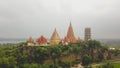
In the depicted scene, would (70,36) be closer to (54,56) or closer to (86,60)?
(86,60)

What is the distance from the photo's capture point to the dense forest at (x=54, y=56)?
4734cm

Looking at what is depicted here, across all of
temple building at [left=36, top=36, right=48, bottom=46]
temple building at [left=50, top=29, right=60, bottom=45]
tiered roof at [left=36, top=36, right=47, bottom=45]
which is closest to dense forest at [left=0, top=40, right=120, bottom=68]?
temple building at [left=50, top=29, right=60, bottom=45]

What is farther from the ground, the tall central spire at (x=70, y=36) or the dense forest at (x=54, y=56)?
the tall central spire at (x=70, y=36)

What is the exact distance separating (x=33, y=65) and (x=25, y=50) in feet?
19.0

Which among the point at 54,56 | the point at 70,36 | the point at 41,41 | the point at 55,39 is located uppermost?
the point at 70,36

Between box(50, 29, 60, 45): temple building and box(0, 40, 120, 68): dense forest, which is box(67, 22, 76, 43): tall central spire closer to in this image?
box(0, 40, 120, 68): dense forest

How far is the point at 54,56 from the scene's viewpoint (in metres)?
50.5

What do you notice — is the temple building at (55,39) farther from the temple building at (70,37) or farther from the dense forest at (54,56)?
the temple building at (70,37)

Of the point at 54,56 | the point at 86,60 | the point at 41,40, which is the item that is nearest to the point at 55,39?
the point at 41,40

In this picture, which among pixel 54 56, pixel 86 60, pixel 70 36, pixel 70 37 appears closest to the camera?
pixel 54 56

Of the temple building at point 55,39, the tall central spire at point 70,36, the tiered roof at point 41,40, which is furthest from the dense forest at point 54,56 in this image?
the tiered roof at point 41,40

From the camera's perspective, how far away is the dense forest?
47338 mm

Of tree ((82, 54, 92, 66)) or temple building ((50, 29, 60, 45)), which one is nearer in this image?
tree ((82, 54, 92, 66))

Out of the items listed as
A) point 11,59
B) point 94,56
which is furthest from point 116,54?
point 11,59
